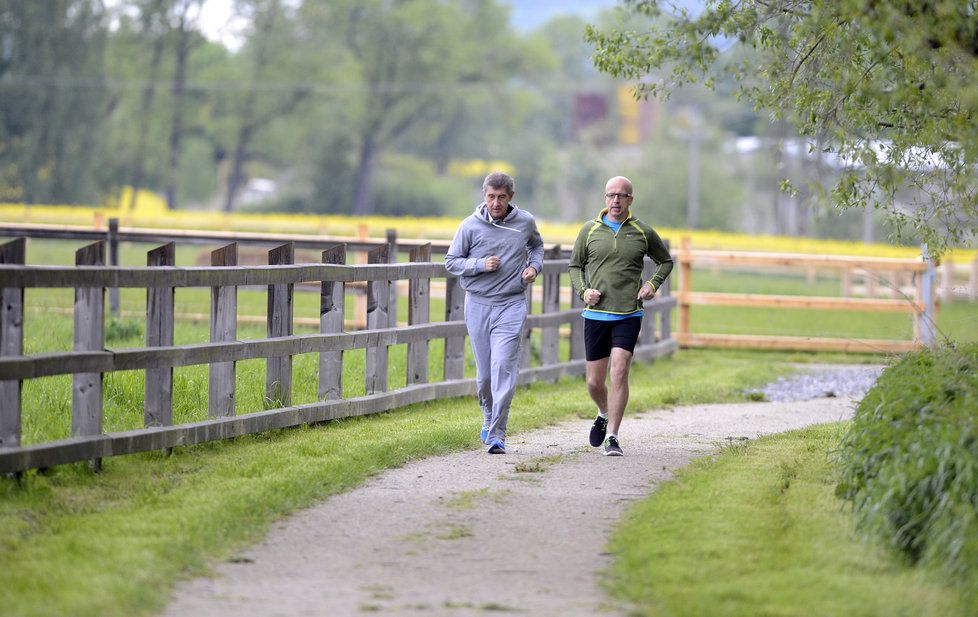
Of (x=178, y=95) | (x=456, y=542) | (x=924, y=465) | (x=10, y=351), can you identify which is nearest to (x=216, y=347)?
(x=10, y=351)

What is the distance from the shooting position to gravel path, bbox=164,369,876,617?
19.9ft

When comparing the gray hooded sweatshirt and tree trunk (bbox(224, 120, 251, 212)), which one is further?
tree trunk (bbox(224, 120, 251, 212))

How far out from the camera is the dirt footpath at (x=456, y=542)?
605 centimetres

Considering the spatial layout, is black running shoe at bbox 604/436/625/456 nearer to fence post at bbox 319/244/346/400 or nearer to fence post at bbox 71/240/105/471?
fence post at bbox 319/244/346/400

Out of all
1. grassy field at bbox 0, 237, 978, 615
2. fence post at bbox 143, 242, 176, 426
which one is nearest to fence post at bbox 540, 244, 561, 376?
grassy field at bbox 0, 237, 978, 615

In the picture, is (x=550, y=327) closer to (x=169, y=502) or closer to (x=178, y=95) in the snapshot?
(x=169, y=502)

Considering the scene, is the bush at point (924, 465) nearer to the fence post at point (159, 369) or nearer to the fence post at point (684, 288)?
the fence post at point (159, 369)

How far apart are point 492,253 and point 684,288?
10.4 metres

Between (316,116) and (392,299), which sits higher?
(316,116)

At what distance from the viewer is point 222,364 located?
9508 millimetres

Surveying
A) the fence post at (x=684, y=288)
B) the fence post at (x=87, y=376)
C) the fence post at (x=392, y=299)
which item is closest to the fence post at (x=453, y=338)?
the fence post at (x=392, y=299)

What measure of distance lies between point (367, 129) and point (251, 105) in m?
6.94

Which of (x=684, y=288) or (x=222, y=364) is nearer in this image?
(x=222, y=364)

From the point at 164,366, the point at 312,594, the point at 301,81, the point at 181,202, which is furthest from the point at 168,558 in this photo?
the point at 181,202
